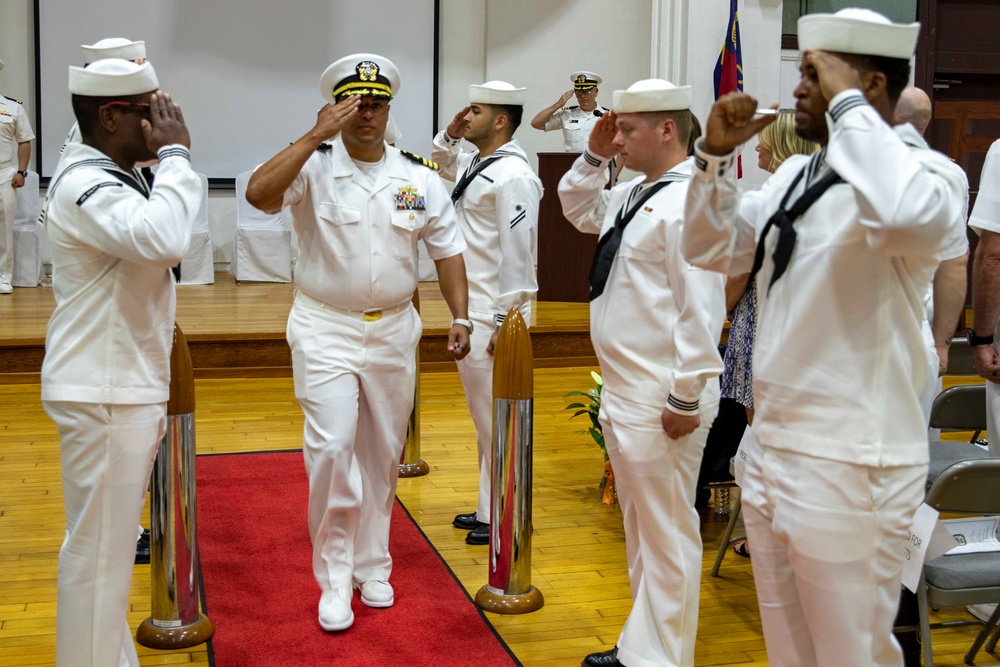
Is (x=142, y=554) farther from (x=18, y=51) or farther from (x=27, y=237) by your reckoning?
(x=18, y=51)

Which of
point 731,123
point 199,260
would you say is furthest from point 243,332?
point 731,123

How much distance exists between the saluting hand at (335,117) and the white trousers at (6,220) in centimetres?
654

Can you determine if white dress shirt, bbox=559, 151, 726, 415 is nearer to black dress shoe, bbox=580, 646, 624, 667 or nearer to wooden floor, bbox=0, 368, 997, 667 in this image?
black dress shoe, bbox=580, 646, 624, 667

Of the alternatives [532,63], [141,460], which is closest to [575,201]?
[141,460]

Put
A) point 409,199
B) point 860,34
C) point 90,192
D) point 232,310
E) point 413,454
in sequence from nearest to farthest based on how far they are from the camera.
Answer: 1. point 860,34
2. point 90,192
3. point 409,199
4. point 413,454
5. point 232,310

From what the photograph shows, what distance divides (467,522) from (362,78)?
191 centimetres

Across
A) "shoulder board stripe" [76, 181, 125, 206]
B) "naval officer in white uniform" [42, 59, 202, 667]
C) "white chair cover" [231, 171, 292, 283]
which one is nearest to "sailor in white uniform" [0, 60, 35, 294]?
"white chair cover" [231, 171, 292, 283]

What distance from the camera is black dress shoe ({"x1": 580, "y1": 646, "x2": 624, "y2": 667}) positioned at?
3.09m

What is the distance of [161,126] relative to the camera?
99.3 inches

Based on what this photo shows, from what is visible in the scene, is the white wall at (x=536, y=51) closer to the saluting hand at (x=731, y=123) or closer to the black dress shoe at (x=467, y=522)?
the black dress shoe at (x=467, y=522)

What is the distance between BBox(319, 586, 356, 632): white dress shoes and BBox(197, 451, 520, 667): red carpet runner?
0.03m

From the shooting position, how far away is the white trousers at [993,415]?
3611mm

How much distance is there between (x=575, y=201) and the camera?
10.2ft

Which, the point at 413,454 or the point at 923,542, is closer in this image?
Result: the point at 923,542
